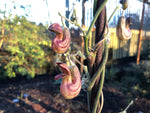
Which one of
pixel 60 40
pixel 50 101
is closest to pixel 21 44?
pixel 50 101

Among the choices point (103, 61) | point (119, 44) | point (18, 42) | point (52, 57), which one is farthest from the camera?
point (119, 44)

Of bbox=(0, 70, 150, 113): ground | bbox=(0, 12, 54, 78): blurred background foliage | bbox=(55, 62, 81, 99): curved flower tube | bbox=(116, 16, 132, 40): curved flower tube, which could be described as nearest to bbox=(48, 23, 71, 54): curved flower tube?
bbox=(55, 62, 81, 99): curved flower tube

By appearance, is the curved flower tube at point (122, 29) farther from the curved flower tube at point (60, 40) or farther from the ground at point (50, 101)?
the ground at point (50, 101)

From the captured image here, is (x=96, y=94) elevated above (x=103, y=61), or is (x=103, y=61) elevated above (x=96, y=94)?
(x=103, y=61)

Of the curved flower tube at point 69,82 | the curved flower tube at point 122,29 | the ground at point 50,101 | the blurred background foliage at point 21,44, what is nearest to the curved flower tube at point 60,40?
the curved flower tube at point 69,82

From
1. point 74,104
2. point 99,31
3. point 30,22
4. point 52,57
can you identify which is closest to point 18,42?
point 30,22

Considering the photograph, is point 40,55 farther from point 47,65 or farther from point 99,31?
point 99,31
